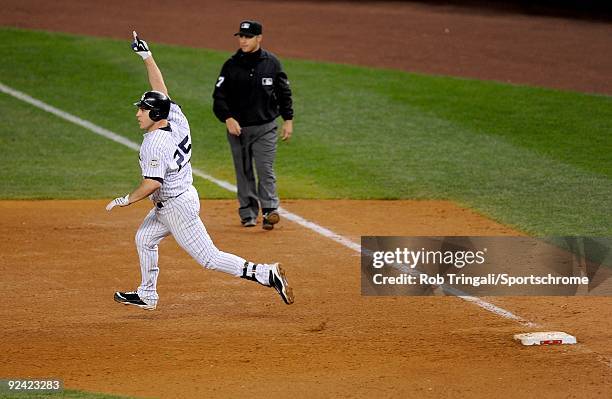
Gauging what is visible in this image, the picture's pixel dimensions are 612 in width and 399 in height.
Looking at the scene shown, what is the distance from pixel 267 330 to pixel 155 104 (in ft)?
6.02

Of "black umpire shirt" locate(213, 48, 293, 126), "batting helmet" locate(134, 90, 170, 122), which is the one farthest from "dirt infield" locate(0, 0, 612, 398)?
"batting helmet" locate(134, 90, 170, 122)

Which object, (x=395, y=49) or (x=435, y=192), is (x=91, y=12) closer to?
(x=395, y=49)

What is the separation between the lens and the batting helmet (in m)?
8.26

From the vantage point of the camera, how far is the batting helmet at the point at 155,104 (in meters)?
8.26

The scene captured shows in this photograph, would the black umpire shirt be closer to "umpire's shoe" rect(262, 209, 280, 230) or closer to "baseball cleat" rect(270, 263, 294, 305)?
"umpire's shoe" rect(262, 209, 280, 230)

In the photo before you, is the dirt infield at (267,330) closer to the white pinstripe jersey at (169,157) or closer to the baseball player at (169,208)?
the baseball player at (169,208)

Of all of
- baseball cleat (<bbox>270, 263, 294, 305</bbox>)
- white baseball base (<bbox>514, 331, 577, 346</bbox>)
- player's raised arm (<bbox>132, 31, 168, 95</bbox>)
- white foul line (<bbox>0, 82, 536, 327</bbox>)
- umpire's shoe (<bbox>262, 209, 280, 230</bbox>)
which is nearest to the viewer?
white baseball base (<bbox>514, 331, 577, 346</bbox>)

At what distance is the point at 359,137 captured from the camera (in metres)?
15.7

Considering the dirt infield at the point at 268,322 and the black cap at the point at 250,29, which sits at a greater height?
the black cap at the point at 250,29

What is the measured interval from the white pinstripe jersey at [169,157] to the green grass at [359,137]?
4.17 metres

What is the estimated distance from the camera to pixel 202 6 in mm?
25797

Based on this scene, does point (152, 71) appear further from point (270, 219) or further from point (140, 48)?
point (270, 219)

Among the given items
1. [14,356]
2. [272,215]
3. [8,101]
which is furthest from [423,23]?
[14,356]

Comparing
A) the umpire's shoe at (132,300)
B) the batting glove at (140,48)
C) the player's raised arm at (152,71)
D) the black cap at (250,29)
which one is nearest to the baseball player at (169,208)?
the umpire's shoe at (132,300)
